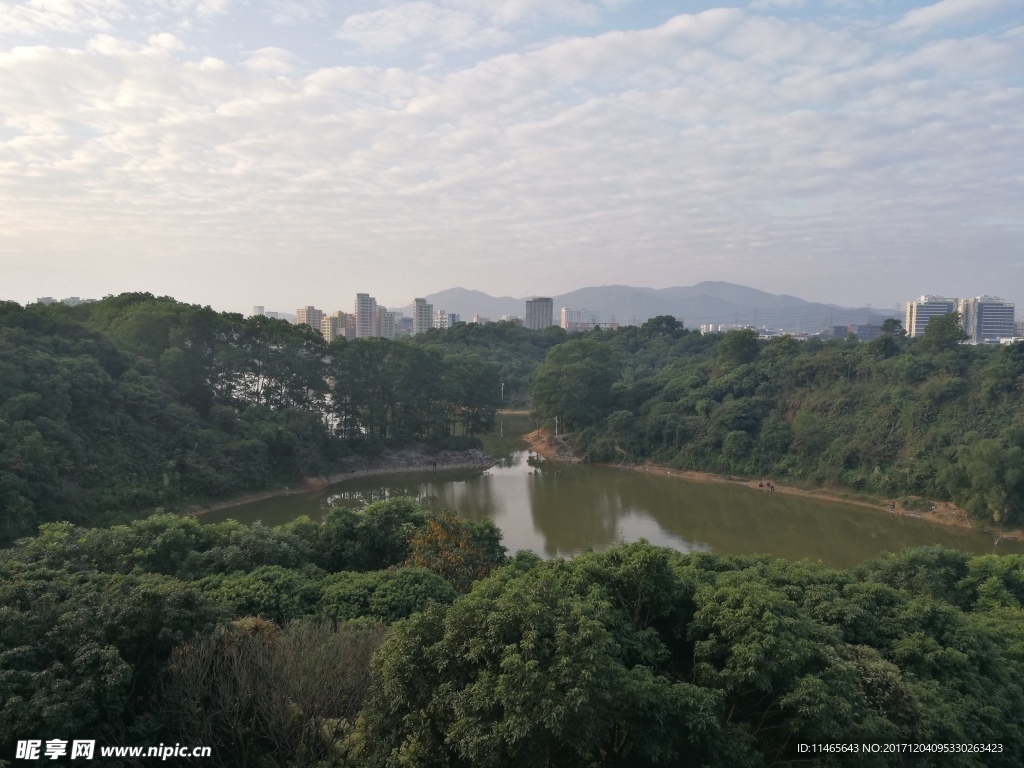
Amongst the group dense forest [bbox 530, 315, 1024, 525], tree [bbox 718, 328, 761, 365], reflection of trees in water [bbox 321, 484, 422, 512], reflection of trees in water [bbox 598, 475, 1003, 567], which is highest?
tree [bbox 718, 328, 761, 365]

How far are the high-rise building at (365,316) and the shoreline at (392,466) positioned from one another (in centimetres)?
5721

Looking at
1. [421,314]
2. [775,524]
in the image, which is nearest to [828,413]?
[775,524]

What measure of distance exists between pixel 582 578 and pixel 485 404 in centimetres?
2338

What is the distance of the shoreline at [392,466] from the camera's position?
20.8m

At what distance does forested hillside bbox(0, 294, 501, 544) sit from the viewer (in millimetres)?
15750

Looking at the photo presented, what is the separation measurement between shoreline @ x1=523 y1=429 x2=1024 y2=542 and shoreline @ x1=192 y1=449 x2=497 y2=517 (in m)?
3.37

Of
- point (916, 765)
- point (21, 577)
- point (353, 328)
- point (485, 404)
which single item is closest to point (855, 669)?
point (916, 765)

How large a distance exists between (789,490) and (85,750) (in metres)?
22.4

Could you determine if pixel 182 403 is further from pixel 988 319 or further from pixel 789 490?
pixel 988 319

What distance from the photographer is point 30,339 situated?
1788 centimetres

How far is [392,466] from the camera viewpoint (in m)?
24.8

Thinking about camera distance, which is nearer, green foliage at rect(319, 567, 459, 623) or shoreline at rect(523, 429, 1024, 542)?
green foliage at rect(319, 567, 459, 623)

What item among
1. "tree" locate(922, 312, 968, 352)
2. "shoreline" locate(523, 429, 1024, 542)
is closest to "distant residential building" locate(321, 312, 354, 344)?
"shoreline" locate(523, 429, 1024, 542)

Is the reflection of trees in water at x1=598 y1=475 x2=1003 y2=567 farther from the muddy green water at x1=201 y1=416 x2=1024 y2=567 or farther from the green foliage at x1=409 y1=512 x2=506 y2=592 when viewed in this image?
the green foliage at x1=409 y1=512 x2=506 y2=592
